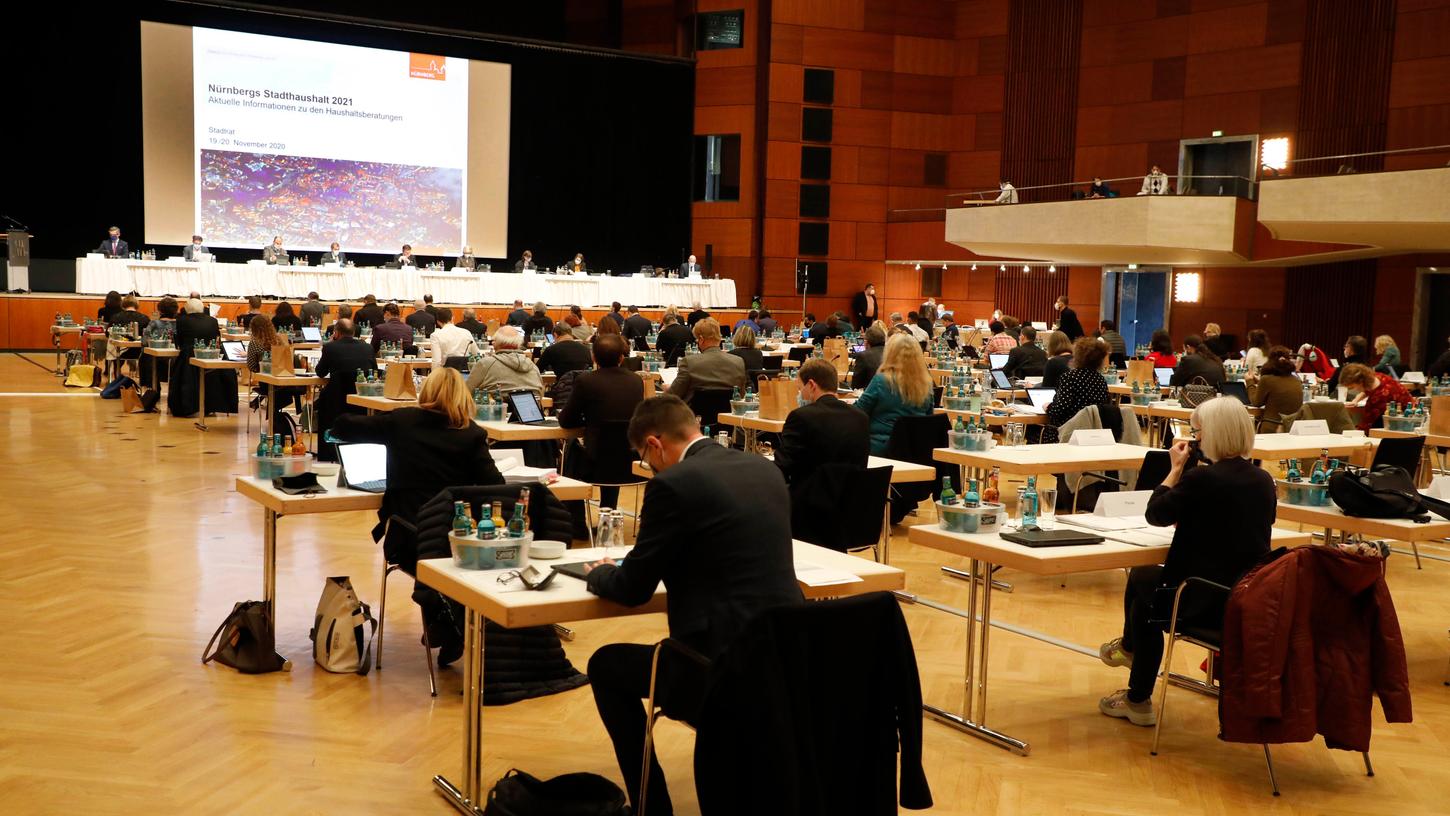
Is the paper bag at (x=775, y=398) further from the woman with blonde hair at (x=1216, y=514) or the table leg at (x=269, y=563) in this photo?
the woman with blonde hair at (x=1216, y=514)

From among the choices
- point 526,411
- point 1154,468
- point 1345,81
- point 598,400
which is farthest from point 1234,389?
point 1345,81

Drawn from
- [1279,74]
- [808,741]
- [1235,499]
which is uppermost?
[1279,74]

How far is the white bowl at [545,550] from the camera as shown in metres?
4.20

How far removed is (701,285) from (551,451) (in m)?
15.5

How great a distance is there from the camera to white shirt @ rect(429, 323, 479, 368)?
1202 cm

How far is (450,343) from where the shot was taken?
476 inches

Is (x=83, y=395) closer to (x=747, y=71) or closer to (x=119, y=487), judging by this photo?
(x=119, y=487)

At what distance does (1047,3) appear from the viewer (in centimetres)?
2511

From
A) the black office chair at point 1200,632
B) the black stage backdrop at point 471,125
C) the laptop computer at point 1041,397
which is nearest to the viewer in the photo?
the black office chair at point 1200,632

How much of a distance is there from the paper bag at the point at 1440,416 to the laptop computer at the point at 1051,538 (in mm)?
5863

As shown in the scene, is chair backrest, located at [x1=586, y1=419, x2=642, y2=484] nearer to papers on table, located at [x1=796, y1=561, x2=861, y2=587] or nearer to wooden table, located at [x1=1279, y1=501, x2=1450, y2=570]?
papers on table, located at [x1=796, y1=561, x2=861, y2=587]

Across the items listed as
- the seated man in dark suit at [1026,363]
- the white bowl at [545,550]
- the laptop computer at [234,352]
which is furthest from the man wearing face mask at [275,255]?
the white bowl at [545,550]

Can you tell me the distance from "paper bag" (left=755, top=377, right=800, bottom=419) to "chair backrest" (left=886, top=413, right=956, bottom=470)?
45.3 inches

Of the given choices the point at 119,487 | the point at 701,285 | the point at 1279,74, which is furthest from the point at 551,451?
the point at 1279,74
